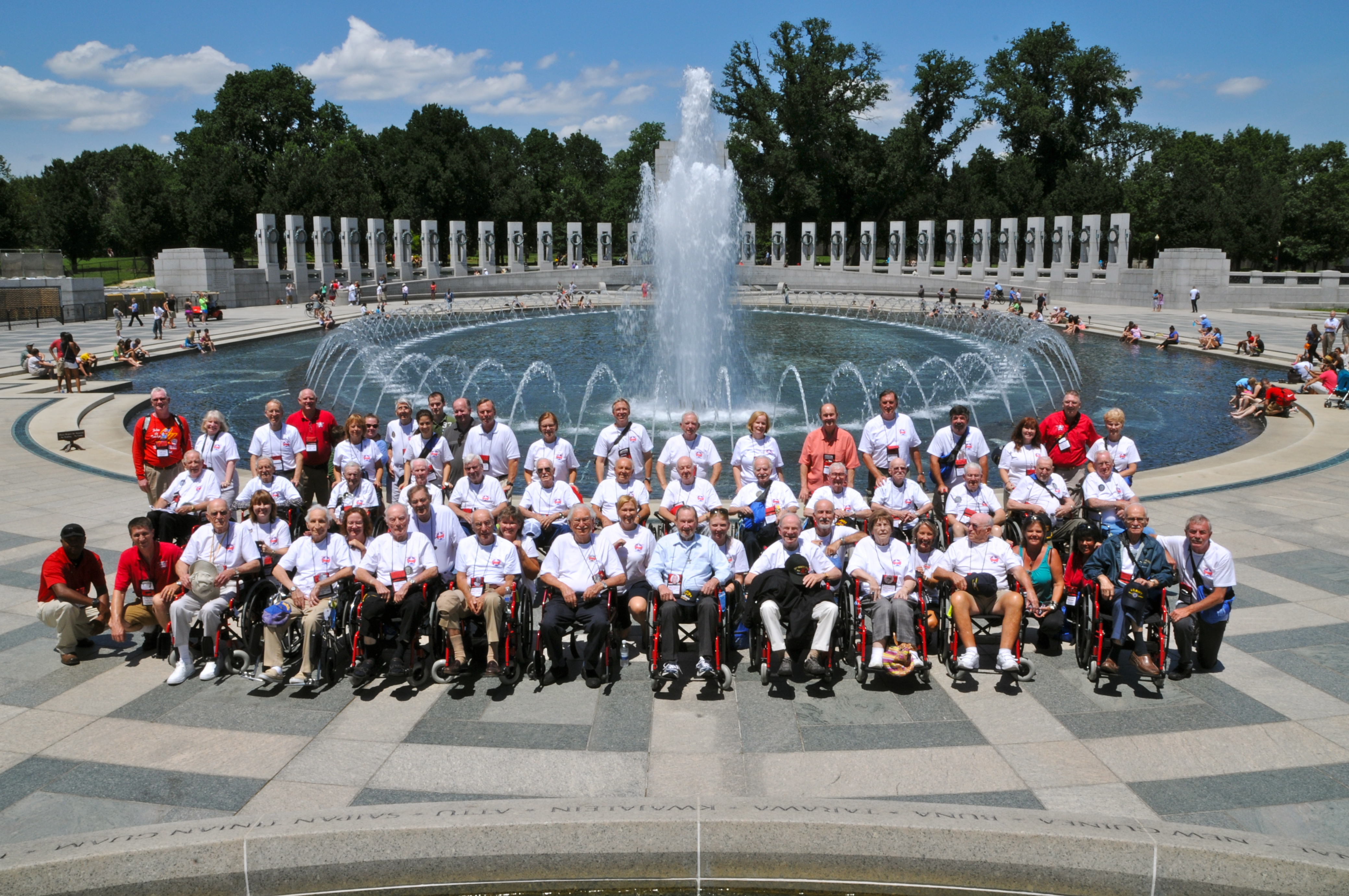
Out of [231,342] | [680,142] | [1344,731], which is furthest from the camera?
[231,342]

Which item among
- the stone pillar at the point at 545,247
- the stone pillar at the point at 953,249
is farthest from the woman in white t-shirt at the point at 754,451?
the stone pillar at the point at 545,247

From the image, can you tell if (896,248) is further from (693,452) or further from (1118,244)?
(693,452)

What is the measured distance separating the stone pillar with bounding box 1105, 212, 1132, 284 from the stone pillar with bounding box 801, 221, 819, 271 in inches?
848

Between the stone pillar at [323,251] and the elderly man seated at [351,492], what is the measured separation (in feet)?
168

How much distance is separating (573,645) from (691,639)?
3.10ft

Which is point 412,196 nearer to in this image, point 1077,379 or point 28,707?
point 1077,379

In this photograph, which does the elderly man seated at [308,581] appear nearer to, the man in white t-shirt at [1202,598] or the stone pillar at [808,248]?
the man in white t-shirt at [1202,598]

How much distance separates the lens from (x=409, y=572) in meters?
Result: 7.15

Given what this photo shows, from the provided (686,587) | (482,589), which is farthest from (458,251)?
(686,587)

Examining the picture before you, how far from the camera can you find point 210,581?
7062mm

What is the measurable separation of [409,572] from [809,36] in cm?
8050

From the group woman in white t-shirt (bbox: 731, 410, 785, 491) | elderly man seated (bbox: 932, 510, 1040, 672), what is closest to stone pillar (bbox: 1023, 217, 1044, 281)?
woman in white t-shirt (bbox: 731, 410, 785, 491)

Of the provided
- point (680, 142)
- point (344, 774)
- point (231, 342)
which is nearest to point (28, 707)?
point (344, 774)

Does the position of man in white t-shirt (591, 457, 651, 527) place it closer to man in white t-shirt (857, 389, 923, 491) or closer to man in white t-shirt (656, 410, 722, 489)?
man in white t-shirt (656, 410, 722, 489)
